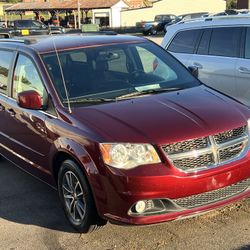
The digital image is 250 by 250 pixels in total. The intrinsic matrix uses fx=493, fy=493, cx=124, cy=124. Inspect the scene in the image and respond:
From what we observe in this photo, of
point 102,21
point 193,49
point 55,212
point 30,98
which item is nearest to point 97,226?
point 55,212

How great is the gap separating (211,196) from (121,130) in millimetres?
922

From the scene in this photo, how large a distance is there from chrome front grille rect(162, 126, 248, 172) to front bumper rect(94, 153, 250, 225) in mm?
59

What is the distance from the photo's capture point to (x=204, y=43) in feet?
25.1

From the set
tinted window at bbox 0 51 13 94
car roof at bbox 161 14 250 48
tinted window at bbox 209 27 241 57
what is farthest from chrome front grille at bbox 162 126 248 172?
car roof at bbox 161 14 250 48

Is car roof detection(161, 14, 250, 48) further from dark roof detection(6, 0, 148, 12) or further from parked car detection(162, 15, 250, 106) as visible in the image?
dark roof detection(6, 0, 148, 12)

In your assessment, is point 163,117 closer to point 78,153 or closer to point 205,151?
point 205,151

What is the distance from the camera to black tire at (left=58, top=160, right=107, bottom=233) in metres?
4.19

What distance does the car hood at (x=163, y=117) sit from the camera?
3959 millimetres

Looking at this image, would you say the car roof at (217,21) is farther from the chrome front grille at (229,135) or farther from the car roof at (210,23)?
the chrome front grille at (229,135)

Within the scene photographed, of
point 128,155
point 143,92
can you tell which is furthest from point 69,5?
point 128,155

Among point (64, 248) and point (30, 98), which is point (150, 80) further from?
point (64, 248)

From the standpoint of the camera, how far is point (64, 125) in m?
4.39

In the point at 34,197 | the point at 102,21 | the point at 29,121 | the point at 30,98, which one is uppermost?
the point at 30,98

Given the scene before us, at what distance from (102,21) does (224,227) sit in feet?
233
